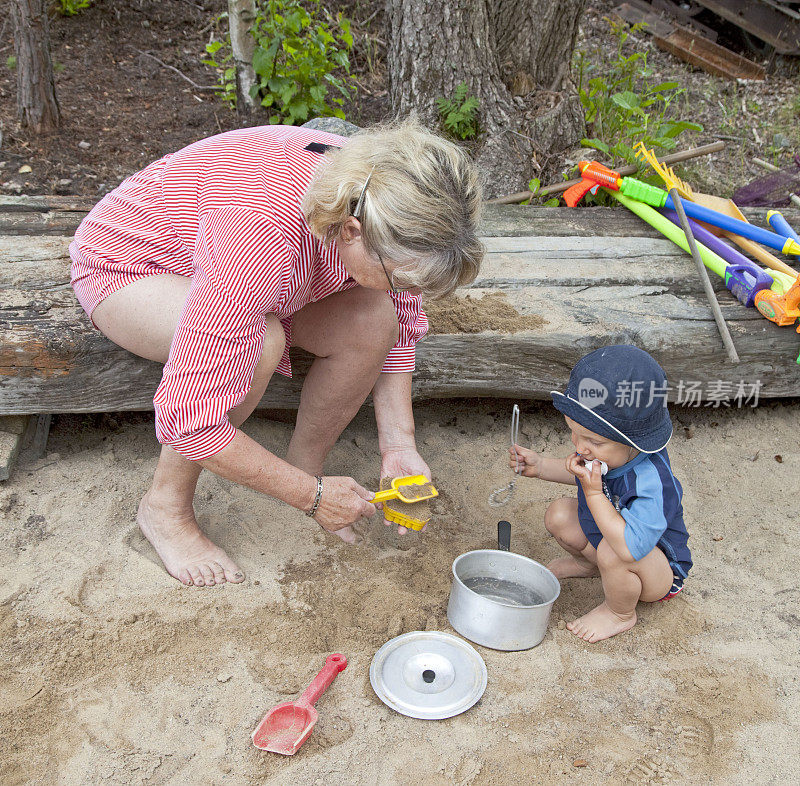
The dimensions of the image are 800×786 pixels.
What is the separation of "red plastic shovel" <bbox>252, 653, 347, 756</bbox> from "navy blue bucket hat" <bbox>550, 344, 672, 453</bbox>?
2.93 ft

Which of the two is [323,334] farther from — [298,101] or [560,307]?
[298,101]

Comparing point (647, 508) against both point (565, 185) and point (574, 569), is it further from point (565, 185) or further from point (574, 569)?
point (565, 185)

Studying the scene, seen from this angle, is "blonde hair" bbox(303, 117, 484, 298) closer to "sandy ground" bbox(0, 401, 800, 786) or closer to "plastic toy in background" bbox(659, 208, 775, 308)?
"sandy ground" bbox(0, 401, 800, 786)

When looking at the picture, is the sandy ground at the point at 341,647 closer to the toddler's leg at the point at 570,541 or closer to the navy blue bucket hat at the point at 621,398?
the toddler's leg at the point at 570,541

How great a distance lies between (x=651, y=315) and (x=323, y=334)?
1278 mm

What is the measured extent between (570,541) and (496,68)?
274 cm

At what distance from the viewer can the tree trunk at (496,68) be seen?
385 centimetres

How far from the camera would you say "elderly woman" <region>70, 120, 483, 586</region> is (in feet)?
5.39

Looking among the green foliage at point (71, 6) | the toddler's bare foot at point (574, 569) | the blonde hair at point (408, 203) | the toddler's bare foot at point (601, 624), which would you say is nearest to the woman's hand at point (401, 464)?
the toddler's bare foot at point (574, 569)

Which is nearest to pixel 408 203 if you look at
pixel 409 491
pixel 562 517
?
pixel 409 491

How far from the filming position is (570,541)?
2.20m

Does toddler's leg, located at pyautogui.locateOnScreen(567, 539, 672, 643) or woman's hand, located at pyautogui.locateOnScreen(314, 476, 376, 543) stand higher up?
woman's hand, located at pyautogui.locateOnScreen(314, 476, 376, 543)

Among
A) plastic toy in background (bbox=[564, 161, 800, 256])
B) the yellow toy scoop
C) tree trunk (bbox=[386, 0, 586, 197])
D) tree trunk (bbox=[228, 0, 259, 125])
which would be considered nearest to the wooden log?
plastic toy in background (bbox=[564, 161, 800, 256])

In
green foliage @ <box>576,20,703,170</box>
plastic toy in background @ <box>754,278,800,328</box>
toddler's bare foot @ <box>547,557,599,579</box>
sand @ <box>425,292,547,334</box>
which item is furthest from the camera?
green foliage @ <box>576,20,703,170</box>
